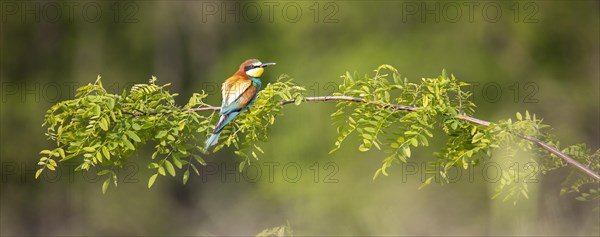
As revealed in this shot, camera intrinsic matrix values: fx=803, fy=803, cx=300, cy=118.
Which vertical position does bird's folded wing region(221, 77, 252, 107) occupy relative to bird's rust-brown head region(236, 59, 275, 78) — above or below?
below

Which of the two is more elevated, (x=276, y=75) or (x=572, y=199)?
(x=276, y=75)

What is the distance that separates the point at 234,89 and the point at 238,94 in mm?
100

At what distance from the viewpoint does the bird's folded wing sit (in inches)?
101

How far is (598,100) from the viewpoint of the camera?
941 centimetres

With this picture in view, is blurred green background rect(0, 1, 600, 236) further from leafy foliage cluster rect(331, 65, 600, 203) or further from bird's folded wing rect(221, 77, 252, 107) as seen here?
leafy foliage cluster rect(331, 65, 600, 203)

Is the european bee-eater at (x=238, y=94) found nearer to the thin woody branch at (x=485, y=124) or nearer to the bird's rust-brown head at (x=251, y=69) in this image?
the bird's rust-brown head at (x=251, y=69)

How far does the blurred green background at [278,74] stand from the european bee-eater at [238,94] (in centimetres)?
525

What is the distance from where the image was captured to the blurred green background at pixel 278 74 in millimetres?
9117

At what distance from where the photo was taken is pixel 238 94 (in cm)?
263

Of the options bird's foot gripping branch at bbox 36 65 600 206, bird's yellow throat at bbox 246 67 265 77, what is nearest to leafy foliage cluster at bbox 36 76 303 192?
bird's foot gripping branch at bbox 36 65 600 206

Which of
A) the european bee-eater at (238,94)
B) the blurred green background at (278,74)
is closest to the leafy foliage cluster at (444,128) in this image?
the european bee-eater at (238,94)

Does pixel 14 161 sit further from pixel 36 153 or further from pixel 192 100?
pixel 192 100

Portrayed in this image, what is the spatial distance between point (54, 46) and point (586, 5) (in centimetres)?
661

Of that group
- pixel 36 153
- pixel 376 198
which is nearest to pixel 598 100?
pixel 376 198
